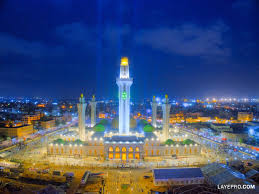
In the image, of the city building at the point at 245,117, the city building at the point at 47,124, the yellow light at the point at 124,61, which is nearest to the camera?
the yellow light at the point at 124,61

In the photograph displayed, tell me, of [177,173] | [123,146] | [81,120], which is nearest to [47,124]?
[81,120]

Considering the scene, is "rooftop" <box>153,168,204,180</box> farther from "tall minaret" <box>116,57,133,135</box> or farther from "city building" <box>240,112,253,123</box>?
"city building" <box>240,112,253,123</box>

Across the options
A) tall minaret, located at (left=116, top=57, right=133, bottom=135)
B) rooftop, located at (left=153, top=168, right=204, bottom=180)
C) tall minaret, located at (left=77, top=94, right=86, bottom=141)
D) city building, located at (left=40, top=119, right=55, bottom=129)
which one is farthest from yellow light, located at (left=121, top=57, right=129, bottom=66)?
city building, located at (left=40, top=119, right=55, bottom=129)

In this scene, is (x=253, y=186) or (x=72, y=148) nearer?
(x=253, y=186)

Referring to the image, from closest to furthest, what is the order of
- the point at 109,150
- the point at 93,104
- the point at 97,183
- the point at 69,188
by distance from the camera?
the point at 69,188 < the point at 97,183 < the point at 109,150 < the point at 93,104

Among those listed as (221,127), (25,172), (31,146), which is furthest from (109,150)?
(221,127)

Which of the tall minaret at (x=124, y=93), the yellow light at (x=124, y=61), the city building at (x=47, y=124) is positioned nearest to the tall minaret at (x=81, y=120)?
the tall minaret at (x=124, y=93)

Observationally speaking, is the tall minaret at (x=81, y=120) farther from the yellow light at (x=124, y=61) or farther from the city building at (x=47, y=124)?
the city building at (x=47, y=124)

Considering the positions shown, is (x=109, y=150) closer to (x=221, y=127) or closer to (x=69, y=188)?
(x=69, y=188)

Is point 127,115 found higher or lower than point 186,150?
higher
